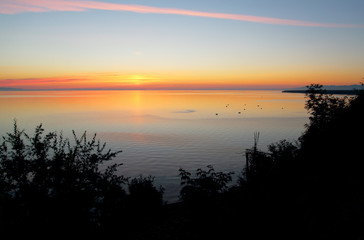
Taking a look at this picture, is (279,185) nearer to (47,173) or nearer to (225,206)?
(225,206)

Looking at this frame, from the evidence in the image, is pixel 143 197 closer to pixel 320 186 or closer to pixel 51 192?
pixel 51 192

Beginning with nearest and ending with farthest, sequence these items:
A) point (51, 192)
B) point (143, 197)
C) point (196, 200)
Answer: point (51, 192)
point (196, 200)
point (143, 197)

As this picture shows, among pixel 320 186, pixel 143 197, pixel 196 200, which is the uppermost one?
pixel 320 186

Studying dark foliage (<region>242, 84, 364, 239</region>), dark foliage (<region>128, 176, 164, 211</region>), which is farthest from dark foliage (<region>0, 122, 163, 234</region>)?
dark foliage (<region>242, 84, 364, 239</region>)

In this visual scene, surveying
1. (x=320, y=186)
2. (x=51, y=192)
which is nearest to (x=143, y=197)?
(x=51, y=192)

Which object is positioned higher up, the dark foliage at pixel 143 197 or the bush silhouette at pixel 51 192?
the bush silhouette at pixel 51 192

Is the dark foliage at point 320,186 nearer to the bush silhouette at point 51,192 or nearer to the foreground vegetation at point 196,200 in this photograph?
the foreground vegetation at point 196,200

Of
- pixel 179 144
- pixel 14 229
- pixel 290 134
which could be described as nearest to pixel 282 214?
pixel 14 229

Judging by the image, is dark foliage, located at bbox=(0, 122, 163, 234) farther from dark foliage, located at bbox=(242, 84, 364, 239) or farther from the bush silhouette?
dark foliage, located at bbox=(242, 84, 364, 239)

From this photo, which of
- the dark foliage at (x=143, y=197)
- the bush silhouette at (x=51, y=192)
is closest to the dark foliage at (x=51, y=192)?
the bush silhouette at (x=51, y=192)

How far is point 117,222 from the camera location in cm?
1559

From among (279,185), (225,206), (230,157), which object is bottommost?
(230,157)

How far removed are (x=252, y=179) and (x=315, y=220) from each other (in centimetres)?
563

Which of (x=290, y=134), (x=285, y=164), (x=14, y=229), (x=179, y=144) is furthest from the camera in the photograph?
(x=290, y=134)
